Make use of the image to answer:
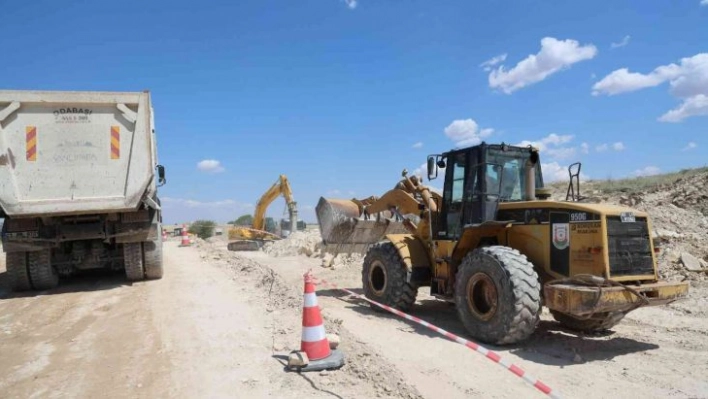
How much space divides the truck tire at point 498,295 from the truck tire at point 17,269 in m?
8.05

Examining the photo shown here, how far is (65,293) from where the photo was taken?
9344 millimetres

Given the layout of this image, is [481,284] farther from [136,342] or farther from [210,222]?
[210,222]

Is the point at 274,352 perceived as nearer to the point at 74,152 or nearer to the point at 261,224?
the point at 74,152

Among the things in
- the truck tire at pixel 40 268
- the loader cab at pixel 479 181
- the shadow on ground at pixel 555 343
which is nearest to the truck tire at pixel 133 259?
the truck tire at pixel 40 268

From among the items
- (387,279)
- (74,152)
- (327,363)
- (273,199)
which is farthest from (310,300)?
(273,199)

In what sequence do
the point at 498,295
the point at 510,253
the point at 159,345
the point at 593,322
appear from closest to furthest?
1. the point at 159,345
2. the point at 498,295
3. the point at 510,253
4. the point at 593,322

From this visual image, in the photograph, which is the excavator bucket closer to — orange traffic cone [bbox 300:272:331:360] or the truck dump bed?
the truck dump bed

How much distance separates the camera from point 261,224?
27.2m

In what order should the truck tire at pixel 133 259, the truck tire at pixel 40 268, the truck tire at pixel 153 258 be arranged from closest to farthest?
the truck tire at pixel 40 268 → the truck tire at pixel 133 259 → the truck tire at pixel 153 258

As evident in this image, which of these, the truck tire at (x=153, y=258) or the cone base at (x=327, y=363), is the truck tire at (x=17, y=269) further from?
the cone base at (x=327, y=363)

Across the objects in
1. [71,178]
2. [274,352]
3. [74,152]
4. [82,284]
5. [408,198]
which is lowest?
[274,352]

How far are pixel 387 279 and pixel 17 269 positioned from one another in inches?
275

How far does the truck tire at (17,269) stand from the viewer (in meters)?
9.38

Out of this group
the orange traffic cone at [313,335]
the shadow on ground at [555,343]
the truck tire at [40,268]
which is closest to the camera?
the orange traffic cone at [313,335]
